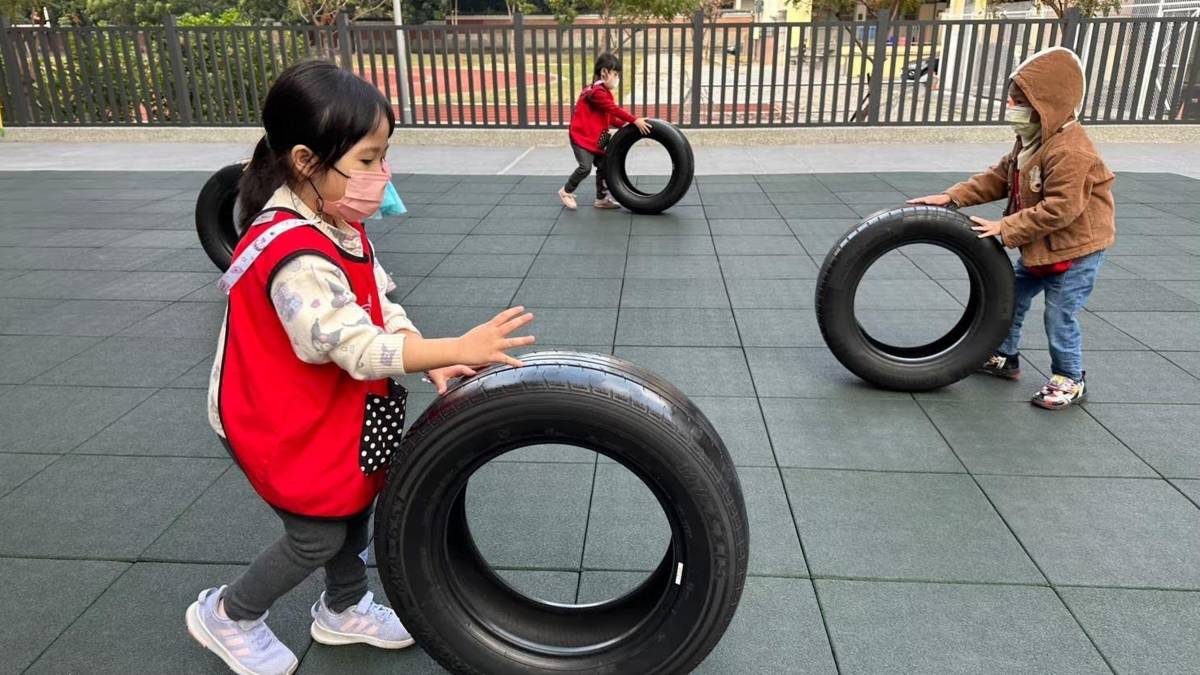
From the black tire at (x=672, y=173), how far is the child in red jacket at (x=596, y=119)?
5.6 inches

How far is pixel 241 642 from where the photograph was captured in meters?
2.27

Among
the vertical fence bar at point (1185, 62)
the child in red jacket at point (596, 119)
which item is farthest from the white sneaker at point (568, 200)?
the vertical fence bar at point (1185, 62)

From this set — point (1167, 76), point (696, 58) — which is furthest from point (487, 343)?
point (1167, 76)

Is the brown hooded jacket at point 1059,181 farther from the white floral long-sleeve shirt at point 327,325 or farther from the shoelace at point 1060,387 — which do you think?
the white floral long-sleeve shirt at point 327,325

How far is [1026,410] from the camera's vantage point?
3.92m

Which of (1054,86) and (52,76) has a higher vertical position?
(1054,86)

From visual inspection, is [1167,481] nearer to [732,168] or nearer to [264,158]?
[264,158]

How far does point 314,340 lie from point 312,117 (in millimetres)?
520

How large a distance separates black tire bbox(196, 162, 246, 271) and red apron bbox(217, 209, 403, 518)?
4.46 metres

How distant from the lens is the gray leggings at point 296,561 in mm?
2102

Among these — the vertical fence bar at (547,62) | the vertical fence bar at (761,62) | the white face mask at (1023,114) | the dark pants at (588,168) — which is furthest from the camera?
the vertical fence bar at (547,62)

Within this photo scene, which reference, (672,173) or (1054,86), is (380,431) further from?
(672,173)

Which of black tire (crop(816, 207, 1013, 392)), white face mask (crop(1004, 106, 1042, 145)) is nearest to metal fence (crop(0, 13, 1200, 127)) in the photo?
black tire (crop(816, 207, 1013, 392))

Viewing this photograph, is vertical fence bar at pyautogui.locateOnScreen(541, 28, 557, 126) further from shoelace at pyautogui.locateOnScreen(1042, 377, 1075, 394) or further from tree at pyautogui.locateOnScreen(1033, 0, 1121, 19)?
tree at pyautogui.locateOnScreen(1033, 0, 1121, 19)
